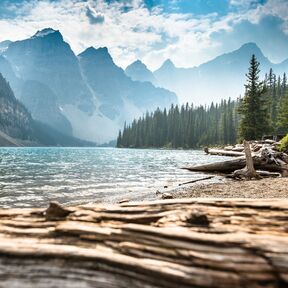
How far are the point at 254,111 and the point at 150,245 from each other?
55.9m

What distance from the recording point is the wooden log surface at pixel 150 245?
2.21 m

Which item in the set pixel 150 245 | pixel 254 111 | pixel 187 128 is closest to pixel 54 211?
pixel 150 245

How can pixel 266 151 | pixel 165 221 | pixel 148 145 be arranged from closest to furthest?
pixel 165 221 < pixel 266 151 < pixel 148 145

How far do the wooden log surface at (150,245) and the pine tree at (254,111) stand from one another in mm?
54443

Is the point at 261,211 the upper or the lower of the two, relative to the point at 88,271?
upper

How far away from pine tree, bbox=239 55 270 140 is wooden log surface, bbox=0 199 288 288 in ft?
179

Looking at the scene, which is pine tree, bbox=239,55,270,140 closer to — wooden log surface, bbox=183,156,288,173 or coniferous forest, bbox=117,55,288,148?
coniferous forest, bbox=117,55,288,148

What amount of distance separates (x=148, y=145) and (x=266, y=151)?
135 meters

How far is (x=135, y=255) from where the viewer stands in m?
2.45

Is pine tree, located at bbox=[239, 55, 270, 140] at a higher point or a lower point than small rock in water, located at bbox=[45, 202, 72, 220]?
higher

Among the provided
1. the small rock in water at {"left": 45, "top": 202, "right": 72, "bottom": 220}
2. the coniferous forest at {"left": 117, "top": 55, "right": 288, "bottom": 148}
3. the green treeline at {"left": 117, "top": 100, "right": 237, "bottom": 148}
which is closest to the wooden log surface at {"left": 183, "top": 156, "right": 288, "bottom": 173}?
the small rock in water at {"left": 45, "top": 202, "right": 72, "bottom": 220}

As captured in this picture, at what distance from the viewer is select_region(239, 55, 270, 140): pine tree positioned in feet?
177

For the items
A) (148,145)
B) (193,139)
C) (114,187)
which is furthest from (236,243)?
(148,145)

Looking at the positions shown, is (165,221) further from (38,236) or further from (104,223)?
(38,236)
